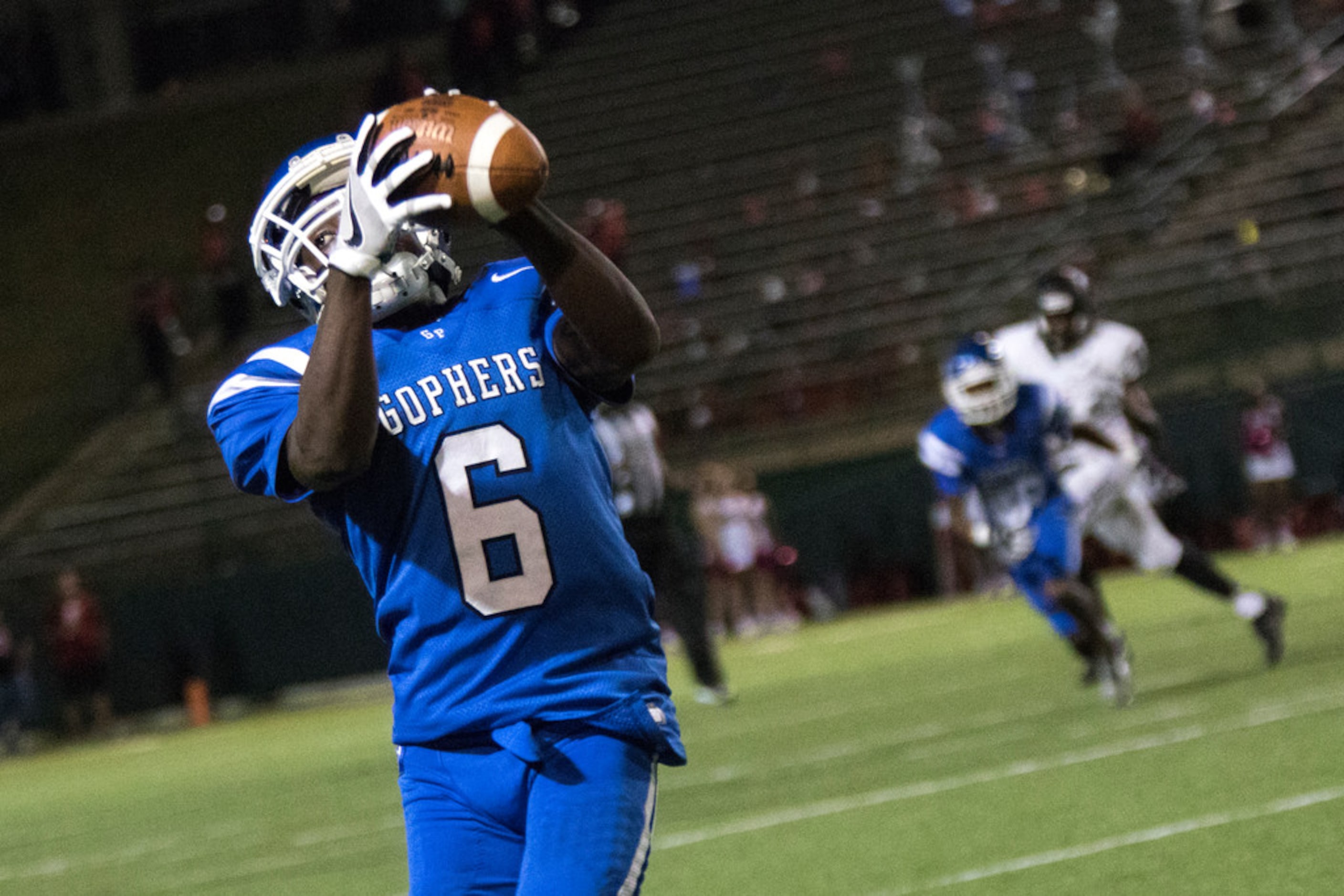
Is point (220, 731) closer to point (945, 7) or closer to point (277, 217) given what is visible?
point (277, 217)

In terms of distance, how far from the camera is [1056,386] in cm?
1007

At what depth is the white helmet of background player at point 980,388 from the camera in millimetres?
8430

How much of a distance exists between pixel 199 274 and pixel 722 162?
24.0 ft

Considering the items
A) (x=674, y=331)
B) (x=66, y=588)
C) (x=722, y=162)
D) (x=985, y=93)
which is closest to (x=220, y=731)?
(x=66, y=588)

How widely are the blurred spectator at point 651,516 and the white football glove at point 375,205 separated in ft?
26.3

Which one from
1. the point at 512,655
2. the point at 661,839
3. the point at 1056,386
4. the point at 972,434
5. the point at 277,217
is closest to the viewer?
the point at 512,655

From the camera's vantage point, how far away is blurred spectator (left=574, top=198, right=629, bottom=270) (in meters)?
21.7

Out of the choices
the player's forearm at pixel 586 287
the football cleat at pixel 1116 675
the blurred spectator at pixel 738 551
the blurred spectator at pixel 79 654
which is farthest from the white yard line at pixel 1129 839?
the blurred spectator at pixel 79 654

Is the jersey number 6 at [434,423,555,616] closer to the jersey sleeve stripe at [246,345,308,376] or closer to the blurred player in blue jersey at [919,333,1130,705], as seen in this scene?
the jersey sleeve stripe at [246,345,308,376]

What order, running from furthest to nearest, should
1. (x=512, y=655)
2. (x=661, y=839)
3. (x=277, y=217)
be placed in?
(x=661, y=839)
(x=277, y=217)
(x=512, y=655)

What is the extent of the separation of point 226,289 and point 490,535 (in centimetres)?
2087

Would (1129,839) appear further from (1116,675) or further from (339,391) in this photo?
(339,391)

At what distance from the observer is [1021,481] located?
8.67m

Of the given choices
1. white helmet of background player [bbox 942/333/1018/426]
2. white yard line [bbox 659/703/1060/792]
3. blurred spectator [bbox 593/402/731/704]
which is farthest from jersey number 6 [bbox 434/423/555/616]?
blurred spectator [bbox 593/402/731/704]
